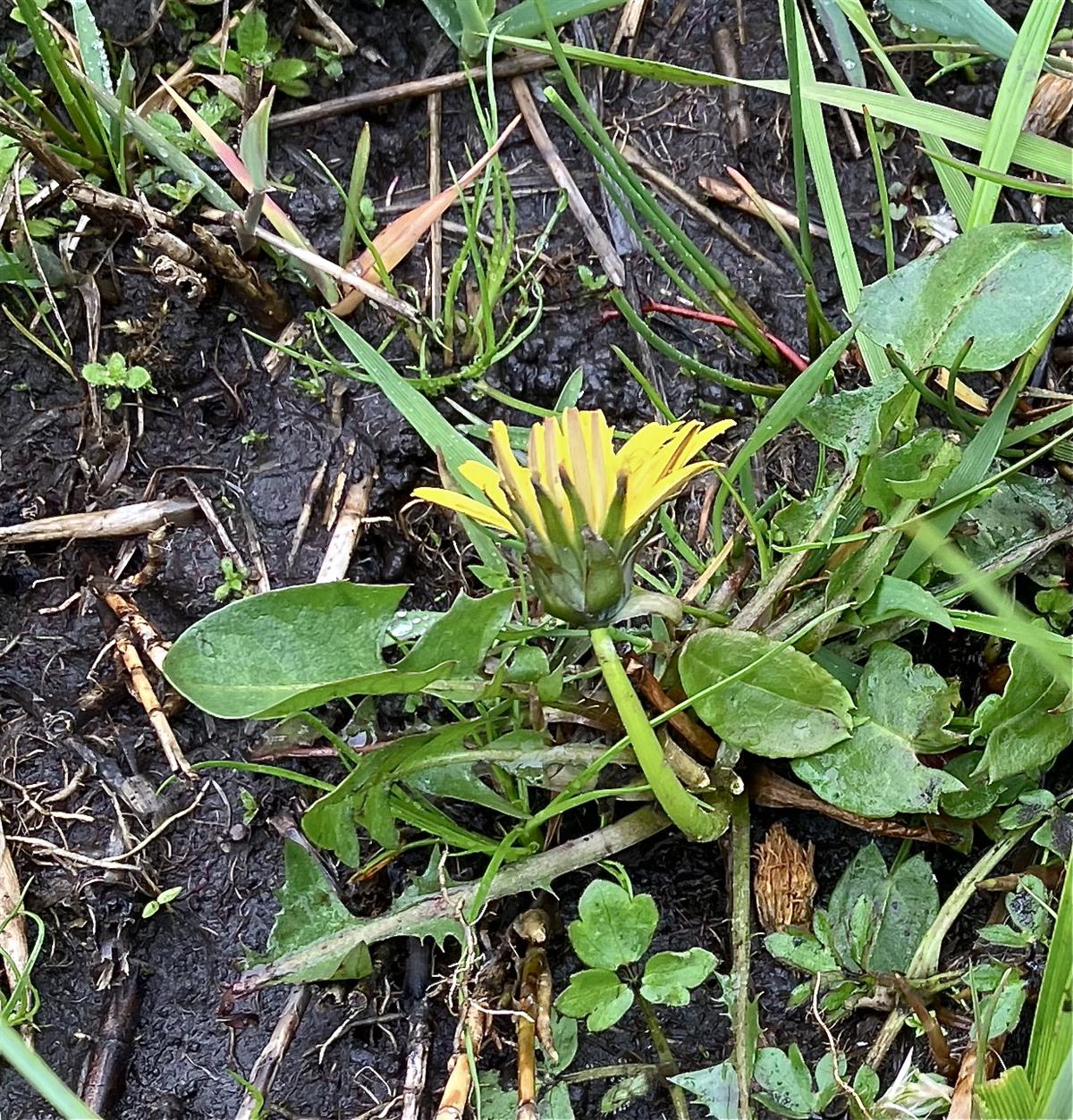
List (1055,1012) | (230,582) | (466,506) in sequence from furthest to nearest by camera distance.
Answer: (230,582) → (466,506) → (1055,1012)

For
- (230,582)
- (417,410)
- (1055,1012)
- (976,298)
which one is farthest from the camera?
(230,582)

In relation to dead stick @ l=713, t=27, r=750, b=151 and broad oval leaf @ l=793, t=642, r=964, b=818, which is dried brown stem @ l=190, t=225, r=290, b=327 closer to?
Answer: dead stick @ l=713, t=27, r=750, b=151

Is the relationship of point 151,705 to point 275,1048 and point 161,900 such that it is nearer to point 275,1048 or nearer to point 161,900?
point 161,900

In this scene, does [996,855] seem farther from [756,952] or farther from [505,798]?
[505,798]

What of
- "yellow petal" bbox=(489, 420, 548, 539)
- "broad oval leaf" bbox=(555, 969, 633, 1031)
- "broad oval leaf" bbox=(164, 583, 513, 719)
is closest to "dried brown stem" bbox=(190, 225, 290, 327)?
"broad oval leaf" bbox=(164, 583, 513, 719)

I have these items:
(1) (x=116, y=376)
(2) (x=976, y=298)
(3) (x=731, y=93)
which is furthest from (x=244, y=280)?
(2) (x=976, y=298)
